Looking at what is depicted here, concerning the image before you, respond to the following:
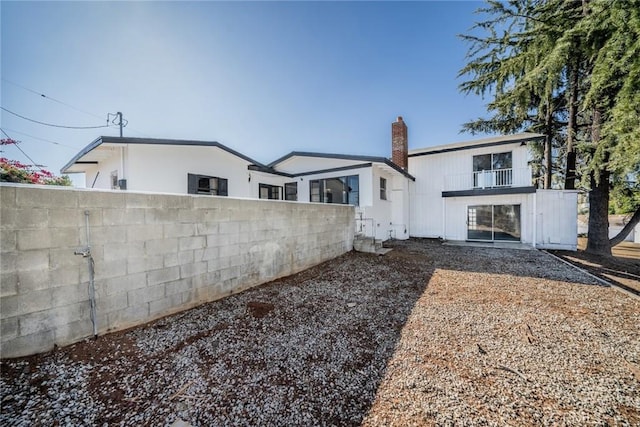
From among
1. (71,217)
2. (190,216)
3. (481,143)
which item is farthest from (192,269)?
(481,143)

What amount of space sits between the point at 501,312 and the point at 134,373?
5285 millimetres

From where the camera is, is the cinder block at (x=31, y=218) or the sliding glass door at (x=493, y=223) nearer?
the cinder block at (x=31, y=218)

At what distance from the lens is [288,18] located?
8.03m

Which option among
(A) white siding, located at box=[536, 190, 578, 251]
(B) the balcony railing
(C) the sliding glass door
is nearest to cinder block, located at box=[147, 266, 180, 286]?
(B) the balcony railing

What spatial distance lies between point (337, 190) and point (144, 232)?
854 centimetres

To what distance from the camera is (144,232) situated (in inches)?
140

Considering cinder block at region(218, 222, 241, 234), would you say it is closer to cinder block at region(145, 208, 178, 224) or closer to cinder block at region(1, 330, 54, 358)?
cinder block at region(145, 208, 178, 224)

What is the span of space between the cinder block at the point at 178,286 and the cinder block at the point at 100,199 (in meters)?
1.39

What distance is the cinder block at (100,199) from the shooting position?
117 inches

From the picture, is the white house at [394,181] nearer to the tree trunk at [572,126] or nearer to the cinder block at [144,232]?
the tree trunk at [572,126]

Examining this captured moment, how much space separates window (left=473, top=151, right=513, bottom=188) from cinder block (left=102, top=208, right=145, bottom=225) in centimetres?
1440

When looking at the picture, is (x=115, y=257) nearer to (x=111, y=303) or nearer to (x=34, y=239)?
(x=111, y=303)

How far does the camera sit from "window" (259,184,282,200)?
12211 millimetres

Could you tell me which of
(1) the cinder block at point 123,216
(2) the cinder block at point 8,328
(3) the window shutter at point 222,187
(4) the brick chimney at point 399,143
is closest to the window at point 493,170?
(4) the brick chimney at point 399,143
